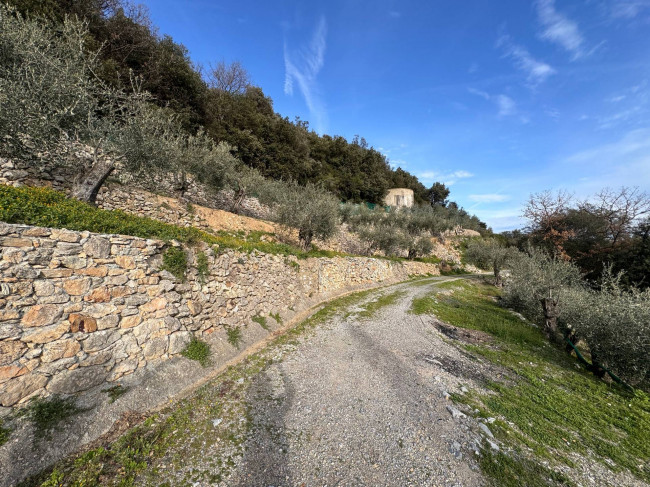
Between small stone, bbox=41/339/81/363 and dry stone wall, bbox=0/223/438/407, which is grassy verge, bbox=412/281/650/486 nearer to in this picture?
dry stone wall, bbox=0/223/438/407

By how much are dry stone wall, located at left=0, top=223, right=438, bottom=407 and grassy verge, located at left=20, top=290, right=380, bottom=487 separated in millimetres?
1474

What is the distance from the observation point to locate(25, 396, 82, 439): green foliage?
402 centimetres

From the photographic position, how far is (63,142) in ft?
33.1

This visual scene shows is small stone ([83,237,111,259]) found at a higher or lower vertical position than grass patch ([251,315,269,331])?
higher

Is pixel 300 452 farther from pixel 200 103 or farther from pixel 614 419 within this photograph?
pixel 200 103

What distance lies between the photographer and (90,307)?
5266 millimetres

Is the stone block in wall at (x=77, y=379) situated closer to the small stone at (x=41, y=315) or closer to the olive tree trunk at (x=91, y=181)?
the small stone at (x=41, y=315)

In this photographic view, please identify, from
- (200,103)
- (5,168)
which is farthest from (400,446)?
(200,103)

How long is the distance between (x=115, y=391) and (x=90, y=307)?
1.91 m

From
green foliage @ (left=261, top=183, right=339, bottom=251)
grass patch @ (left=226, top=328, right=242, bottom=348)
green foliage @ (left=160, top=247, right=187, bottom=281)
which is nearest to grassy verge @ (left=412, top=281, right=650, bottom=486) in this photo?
grass patch @ (left=226, top=328, right=242, bottom=348)

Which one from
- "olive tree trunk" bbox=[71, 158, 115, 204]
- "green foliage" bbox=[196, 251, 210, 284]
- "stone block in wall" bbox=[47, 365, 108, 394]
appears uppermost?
"olive tree trunk" bbox=[71, 158, 115, 204]

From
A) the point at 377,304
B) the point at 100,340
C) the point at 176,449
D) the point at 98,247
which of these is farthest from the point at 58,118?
the point at 377,304

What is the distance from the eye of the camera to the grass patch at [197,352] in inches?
262

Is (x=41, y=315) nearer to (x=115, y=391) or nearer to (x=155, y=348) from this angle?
(x=115, y=391)
